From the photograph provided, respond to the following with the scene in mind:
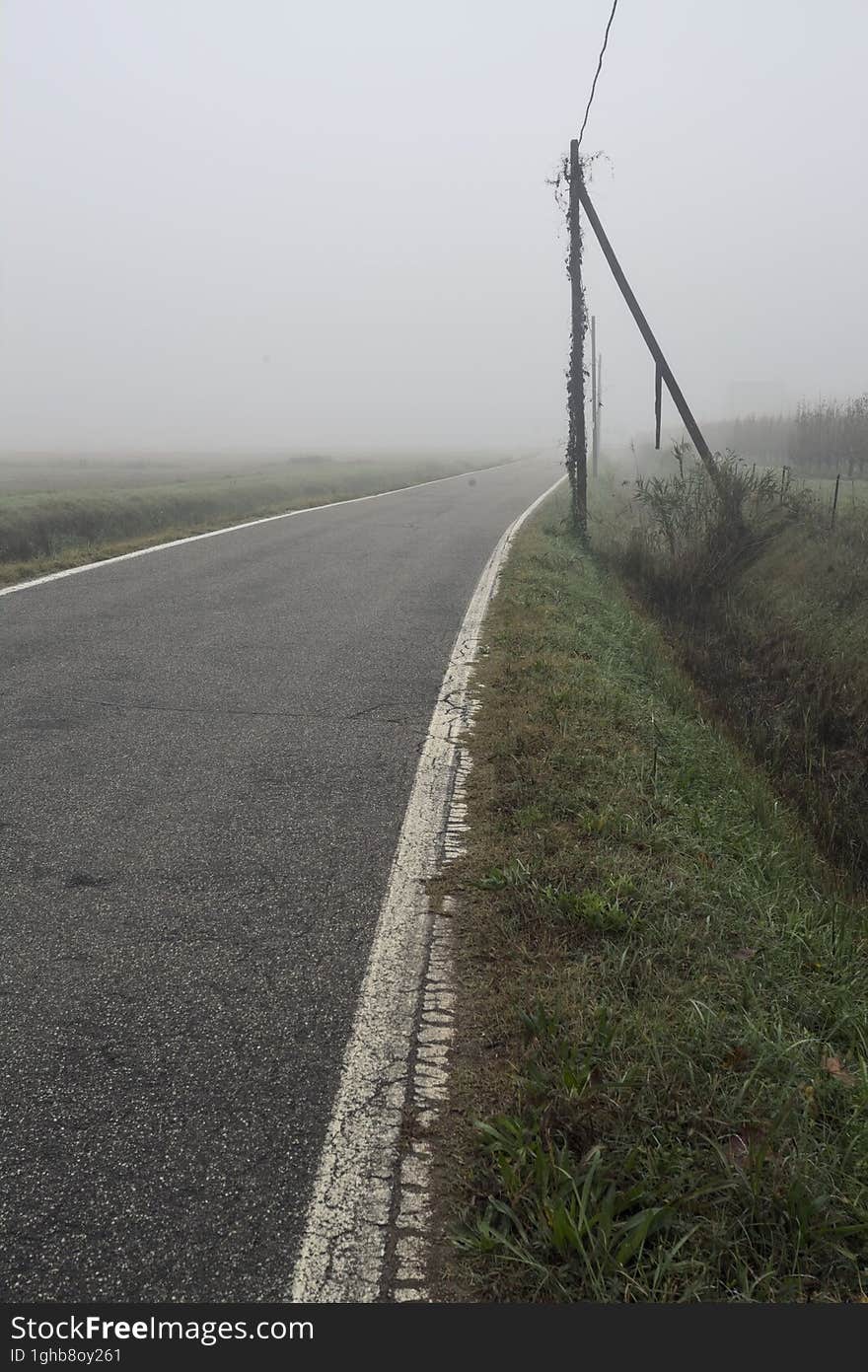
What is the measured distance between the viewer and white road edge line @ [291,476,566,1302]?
171 cm

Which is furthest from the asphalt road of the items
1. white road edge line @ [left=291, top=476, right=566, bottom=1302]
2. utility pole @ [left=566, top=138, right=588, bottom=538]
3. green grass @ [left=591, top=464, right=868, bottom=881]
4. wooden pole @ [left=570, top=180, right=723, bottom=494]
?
utility pole @ [left=566, top=138, right=588, bottom=538]

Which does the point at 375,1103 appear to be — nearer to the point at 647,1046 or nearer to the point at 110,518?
the point at 647,1046

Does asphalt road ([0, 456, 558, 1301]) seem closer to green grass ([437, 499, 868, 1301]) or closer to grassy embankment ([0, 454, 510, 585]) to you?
green grass ([437, 499, 868, 1301])

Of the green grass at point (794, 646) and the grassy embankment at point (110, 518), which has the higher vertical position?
the grassy embankment at point (110, 518)

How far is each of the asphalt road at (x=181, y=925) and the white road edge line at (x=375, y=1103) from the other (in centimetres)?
5

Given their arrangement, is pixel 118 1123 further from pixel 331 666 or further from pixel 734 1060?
pixel 331 666

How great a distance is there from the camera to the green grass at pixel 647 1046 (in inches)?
68.8

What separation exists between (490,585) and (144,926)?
732cm

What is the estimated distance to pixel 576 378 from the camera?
51.5 ft

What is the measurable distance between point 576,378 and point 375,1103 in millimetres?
15485

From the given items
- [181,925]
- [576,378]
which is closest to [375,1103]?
[181,925]

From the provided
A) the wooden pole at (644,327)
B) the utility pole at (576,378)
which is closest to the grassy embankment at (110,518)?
the utility pole at (576,378)

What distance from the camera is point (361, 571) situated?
10219 millimetres

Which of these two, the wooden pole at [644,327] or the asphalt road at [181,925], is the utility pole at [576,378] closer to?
the wooden pole at [644,327]
